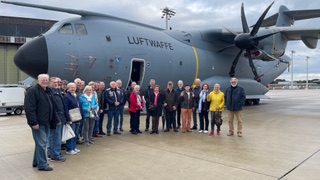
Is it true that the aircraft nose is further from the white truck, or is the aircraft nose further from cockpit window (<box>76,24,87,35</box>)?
the white truck

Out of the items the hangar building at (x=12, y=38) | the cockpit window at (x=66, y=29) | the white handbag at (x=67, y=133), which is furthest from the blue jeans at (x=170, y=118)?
the hangar building at (x=12, y=38)

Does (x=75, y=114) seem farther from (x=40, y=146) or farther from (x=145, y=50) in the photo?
(x=145, y=50)

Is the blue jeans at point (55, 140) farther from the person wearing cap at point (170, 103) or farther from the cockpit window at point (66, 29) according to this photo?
the cockpit window at point (66, 29)

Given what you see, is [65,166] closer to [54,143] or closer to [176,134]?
[54,143]

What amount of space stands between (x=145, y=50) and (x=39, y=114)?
27.0 feet

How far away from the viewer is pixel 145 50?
1291cm

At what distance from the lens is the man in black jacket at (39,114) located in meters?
5.00

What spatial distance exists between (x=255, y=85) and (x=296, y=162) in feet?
44.1

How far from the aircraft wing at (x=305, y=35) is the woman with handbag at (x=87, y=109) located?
1305cm

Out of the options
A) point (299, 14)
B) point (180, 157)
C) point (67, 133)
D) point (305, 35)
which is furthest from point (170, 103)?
point (299, 14)

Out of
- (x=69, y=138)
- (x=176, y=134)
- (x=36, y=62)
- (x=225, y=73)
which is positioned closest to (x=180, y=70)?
(x=225, y=73)

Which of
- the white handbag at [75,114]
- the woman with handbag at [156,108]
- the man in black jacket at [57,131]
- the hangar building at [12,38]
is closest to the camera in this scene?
the man in black jacket at [57,131]

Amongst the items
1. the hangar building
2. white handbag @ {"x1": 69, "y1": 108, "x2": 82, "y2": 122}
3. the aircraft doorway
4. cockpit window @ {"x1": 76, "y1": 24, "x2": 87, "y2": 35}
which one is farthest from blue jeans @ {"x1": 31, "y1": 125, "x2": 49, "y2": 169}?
the hangar building

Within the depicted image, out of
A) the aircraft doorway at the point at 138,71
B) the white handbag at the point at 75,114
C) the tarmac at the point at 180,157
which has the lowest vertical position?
the tarmac at the point at 180,157
